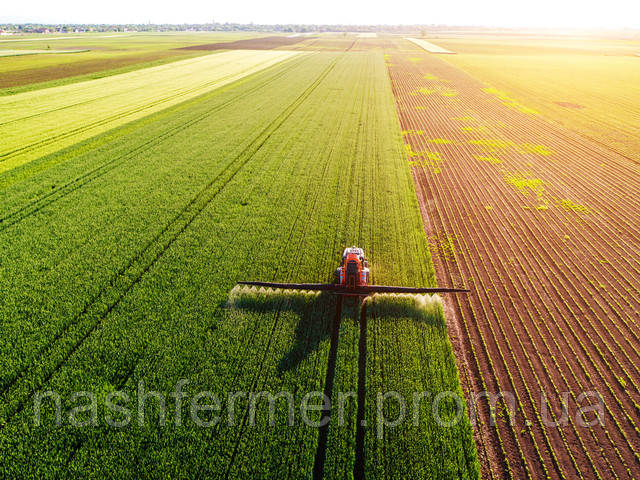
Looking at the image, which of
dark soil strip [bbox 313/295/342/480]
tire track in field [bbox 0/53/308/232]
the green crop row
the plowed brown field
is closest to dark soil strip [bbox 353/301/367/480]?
the green crop row

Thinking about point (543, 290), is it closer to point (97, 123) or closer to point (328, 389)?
point (328, 389)

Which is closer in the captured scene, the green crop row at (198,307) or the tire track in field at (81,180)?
the green crop row at (198,307)

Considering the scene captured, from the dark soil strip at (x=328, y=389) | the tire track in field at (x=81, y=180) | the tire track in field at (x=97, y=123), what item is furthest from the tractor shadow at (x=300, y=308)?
the tire track in field at (x=97, y=123)

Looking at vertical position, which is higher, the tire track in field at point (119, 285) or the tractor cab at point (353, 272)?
the tractor cab at point (353, 272)

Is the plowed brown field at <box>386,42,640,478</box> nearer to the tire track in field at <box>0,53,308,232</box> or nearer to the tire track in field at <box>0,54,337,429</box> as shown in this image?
the tire track in field at <box>0,54,337,429</box>

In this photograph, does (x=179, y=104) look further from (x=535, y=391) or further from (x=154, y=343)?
(x=535, y=391)

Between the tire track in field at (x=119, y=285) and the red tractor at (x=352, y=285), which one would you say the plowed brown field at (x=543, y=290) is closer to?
the red tractor at (x=352, y=285)
